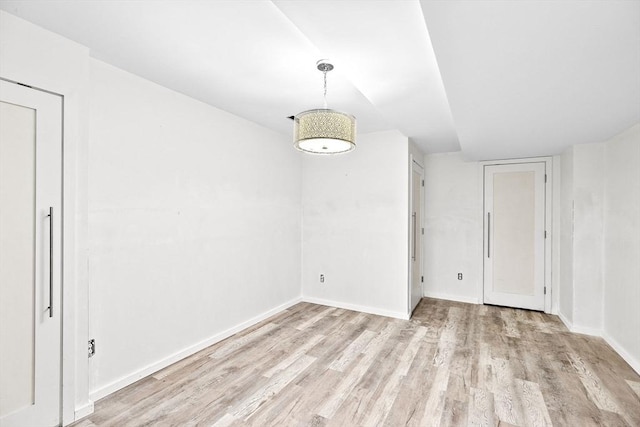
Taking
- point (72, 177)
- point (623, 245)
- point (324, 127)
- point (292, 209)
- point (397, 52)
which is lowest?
point (623, 245)

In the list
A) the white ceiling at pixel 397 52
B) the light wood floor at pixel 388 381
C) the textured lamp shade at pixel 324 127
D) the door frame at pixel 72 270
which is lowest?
the light wood floor at pixel 388 381

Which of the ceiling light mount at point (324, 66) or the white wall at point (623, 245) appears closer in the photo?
the ceiling light mount at point (324, 66)

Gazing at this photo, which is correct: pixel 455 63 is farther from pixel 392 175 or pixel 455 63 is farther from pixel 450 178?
pixel 450 178

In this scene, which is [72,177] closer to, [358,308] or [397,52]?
[397,52]

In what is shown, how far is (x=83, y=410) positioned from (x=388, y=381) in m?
2.29

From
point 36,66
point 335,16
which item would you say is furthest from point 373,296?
point 36,66

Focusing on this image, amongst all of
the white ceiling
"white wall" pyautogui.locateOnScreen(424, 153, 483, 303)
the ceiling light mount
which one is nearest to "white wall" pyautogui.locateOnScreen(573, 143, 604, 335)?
the white ceiling

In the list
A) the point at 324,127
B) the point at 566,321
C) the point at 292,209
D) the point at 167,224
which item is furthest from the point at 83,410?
the point at 566,321

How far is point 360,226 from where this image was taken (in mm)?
4582

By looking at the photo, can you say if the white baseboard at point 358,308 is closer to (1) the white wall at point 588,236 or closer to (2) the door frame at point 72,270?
(1) the white wall at point 588,236

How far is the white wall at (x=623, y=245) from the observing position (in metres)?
2.91

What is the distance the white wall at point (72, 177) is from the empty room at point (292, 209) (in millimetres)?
13

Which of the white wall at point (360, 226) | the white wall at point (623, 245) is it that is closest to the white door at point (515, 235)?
the white wall at point (623, 245)

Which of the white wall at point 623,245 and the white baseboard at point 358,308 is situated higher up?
the white wall at point 623,245
